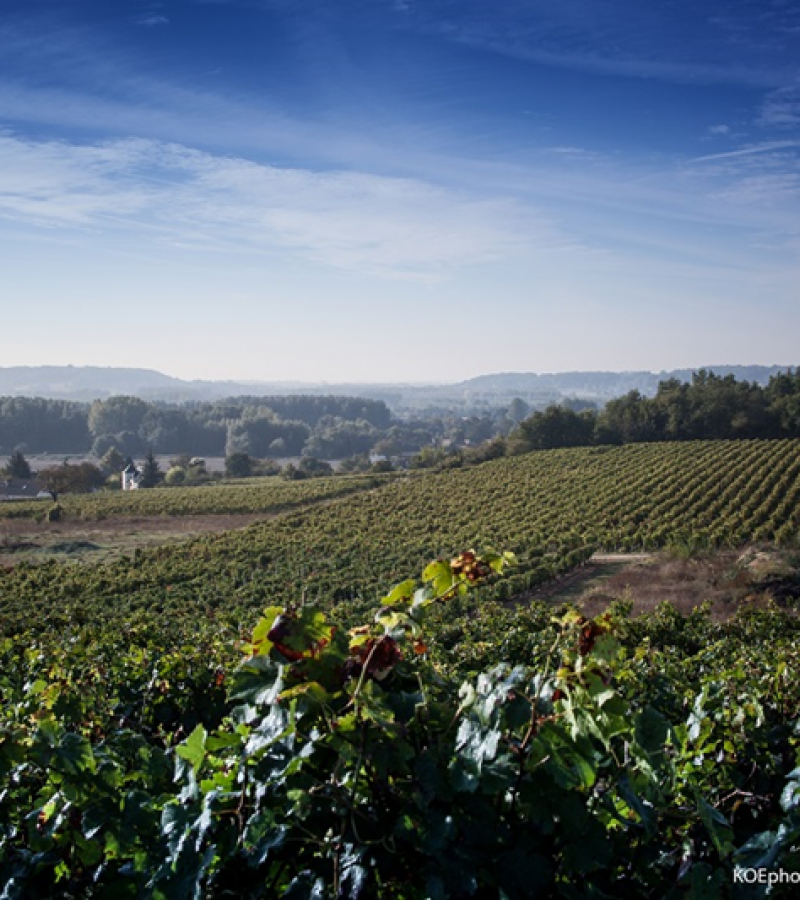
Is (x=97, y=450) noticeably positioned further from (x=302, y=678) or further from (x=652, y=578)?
(x=302, y=678)

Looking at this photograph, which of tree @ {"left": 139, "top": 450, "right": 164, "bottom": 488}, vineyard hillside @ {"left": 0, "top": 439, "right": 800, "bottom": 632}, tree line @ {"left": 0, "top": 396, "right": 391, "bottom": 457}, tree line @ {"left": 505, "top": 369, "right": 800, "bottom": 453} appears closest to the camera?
vineyard hillside @ {"left": 0, "top": 439, "right": 800, "bottom": 632}

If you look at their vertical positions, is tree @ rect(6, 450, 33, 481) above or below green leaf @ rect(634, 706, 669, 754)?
below

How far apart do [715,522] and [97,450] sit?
397 ft

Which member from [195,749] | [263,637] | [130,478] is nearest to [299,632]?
[263,637]

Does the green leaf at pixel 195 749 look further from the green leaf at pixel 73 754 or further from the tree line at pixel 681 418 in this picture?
the tree line at pixel 681 418

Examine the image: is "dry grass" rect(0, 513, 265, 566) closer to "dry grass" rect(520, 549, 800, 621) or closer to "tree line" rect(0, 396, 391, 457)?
"dry grass" rect(520, 549, 800, 621)

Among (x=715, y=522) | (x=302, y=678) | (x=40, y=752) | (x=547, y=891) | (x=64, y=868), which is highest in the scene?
(x=302, y=678)

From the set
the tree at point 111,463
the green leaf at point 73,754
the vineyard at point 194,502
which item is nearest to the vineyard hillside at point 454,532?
the vineyard at point 194,502

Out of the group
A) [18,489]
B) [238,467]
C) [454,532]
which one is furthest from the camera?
[238,467]

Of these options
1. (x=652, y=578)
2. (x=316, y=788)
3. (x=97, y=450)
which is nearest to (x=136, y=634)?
(x=316, y=788)

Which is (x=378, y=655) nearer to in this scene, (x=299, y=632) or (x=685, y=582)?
(x=299, y=632)

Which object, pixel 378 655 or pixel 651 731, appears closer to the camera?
pixel 651 731

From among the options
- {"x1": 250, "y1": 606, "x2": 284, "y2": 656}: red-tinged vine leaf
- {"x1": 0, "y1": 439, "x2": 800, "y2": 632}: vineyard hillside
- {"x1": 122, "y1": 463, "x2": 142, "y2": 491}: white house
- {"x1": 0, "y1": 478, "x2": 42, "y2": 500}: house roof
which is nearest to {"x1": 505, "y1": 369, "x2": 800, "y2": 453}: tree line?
{"x1": 0, "y1": 439, "x2": 800, "y2": 632}: vineyard hillside

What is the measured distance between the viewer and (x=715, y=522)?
116 feet
